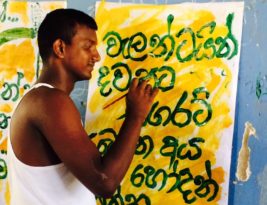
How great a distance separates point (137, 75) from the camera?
4.13 feet

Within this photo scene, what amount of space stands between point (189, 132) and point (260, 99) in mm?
193

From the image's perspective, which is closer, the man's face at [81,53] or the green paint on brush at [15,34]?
the man's face at [81,53]

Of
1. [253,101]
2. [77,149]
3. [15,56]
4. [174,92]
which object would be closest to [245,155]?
[253,101]

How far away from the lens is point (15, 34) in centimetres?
144

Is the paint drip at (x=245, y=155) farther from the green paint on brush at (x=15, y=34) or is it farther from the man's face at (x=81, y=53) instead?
the green paint on brush at (x=15, y=34)

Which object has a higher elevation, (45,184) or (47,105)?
(47,105)

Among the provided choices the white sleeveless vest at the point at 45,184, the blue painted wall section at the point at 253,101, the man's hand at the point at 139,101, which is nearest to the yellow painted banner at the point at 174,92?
the blue painted wall section at the point at 253,101

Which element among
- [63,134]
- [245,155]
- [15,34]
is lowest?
[245,155]


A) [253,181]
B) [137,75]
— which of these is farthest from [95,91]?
[253,181]

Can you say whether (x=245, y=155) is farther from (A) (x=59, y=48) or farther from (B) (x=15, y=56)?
(B) (x=15, y=56)

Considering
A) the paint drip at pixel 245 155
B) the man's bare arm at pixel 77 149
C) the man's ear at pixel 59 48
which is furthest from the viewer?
the paint drip at pixel 245 155

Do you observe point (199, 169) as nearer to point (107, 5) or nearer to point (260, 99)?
point (260, 99)

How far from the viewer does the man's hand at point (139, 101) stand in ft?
3.33

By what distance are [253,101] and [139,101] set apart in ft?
0.98
